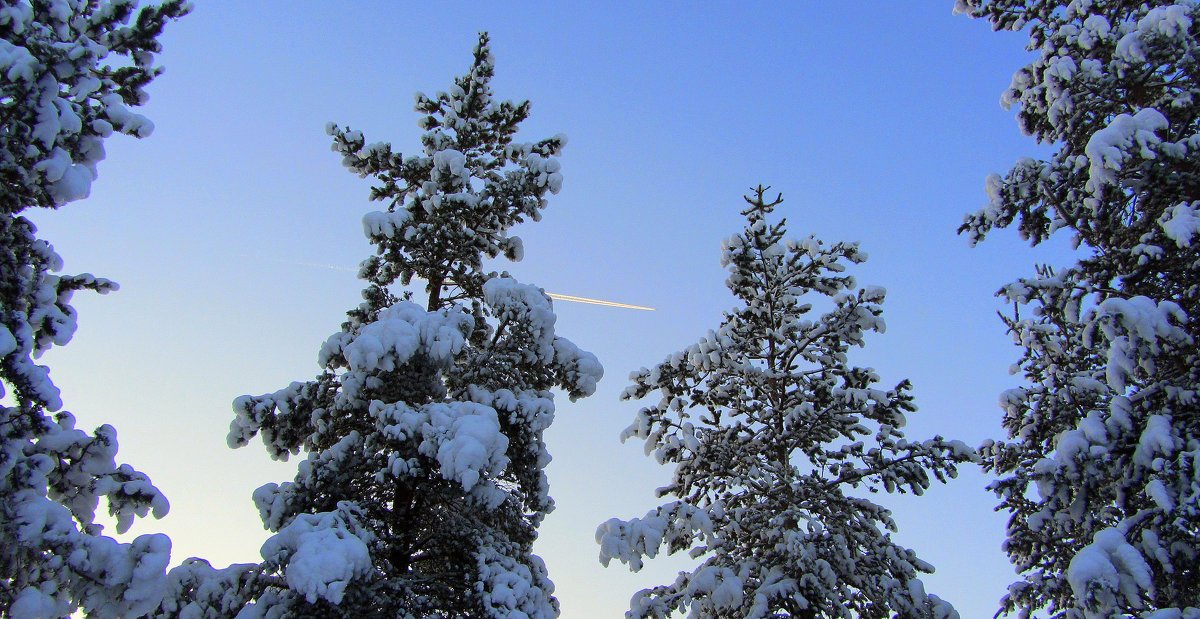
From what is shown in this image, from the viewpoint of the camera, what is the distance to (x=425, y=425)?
11.6 meters

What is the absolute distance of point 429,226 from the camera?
14477mm

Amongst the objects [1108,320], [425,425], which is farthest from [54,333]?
[1108,320]

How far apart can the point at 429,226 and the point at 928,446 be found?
28.3ft

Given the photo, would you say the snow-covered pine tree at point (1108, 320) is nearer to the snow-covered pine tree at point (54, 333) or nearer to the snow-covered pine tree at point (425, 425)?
the snow-covered pine tree at point (425, 425)

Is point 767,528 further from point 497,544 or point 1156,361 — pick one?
point 1156,361

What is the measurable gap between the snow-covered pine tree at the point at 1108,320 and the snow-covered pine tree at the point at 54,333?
29.7 feet

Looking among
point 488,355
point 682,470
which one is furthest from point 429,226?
point 682,470

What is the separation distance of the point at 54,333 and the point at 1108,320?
1077 centimetres

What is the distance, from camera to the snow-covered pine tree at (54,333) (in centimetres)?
830

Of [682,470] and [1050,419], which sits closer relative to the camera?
[1050,419]

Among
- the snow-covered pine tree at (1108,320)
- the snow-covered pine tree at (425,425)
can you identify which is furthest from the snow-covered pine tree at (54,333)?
the snow-covered pine tree at (1108,320)

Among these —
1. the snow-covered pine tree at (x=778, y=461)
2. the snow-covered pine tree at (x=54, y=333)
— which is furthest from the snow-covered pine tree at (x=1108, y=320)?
the snow-covered pine tree at (x=54, y=333)

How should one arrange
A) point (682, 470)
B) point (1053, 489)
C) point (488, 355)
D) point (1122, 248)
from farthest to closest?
1. point (682, 470)
2. point (488, 355)
3. point (1122, 248)
4. point (1053, 489)

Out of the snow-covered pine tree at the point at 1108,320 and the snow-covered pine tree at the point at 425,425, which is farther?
the snow-covered pine tree at the point at 425,425
